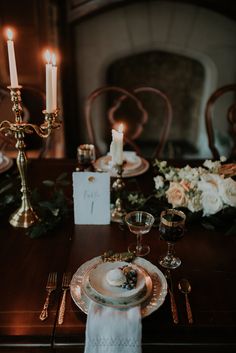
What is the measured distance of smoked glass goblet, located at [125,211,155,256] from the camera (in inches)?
37.3

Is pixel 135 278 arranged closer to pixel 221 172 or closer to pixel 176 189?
pixel 176 189

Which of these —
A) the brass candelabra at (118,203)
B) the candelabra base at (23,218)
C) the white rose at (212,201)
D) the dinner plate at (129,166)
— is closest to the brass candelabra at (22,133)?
the candelabra base at (23,218)

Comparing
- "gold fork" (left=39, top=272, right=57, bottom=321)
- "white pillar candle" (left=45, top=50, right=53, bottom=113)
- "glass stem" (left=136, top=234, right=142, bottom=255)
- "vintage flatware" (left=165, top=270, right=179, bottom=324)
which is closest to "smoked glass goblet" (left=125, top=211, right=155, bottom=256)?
"glass stem" (left=136, top=234, right=142, bottom=255)

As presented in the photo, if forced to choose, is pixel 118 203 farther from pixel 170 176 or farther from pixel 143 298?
pixel 143 298

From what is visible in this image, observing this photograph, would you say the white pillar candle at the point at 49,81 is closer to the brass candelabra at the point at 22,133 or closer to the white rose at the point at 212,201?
the brass candelabra at the point at 22,133

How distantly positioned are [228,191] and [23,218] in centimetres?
62

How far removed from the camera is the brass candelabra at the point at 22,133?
0.97 meters

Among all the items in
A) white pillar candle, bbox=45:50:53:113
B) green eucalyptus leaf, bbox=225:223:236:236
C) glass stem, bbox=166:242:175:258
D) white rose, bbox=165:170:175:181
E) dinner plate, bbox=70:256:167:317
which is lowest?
dinner plate, bbox=70:256:167:317

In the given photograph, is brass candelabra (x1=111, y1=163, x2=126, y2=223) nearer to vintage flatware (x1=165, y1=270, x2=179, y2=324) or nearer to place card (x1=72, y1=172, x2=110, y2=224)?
place card (x1=72, y1=172, x2=110, y2=224)

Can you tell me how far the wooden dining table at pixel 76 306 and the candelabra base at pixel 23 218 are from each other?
16mm

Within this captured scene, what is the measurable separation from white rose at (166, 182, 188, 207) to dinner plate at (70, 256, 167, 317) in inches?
9.5

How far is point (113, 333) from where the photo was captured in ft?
2.29

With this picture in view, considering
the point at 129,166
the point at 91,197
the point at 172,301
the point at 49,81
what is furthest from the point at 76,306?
the point at 129,166

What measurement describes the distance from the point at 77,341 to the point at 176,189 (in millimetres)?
526
